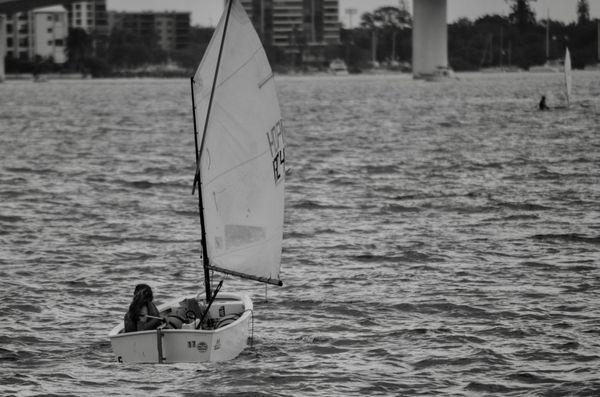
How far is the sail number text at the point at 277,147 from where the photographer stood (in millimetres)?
19031

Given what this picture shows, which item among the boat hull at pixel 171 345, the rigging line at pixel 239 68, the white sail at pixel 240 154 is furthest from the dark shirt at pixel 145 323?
the rigging line at pixel 239 68

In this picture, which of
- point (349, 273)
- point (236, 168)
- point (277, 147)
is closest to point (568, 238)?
point (349, 273)

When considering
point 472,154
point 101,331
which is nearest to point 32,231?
point 101,331

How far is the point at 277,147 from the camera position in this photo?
19234mm

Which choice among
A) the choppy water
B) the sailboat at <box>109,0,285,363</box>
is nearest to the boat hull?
the choppy water

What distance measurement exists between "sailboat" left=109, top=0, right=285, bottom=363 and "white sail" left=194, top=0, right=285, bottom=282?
14 mm

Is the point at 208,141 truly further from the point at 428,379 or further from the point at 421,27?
the point at 421,27

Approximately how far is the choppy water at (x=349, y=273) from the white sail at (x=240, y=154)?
147 centimetres

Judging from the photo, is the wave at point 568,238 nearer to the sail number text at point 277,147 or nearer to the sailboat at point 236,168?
the sail number text at point 277,147

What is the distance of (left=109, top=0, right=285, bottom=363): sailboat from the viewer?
18.3 metres

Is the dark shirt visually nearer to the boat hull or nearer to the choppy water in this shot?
the boat hull

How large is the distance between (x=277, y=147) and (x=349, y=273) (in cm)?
682

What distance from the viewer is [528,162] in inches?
2021

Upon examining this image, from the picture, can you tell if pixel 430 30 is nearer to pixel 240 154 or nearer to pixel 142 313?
pixel 240 154
